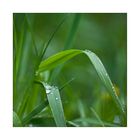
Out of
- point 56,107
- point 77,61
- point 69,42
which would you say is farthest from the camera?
point 77,61

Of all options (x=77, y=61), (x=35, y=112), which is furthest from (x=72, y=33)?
(x=35, y=112)

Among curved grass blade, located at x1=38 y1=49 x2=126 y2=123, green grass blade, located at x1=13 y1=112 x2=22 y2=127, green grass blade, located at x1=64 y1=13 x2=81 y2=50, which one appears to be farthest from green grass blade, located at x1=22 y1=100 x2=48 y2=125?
green grass blade, located at x1=64 y1=13 x2=81 y2=50

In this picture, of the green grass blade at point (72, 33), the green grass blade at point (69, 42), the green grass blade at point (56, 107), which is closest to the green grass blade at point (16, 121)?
the green grass blade at point (56, 107)

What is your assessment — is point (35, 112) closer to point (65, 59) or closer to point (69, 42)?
point (65, 59)
